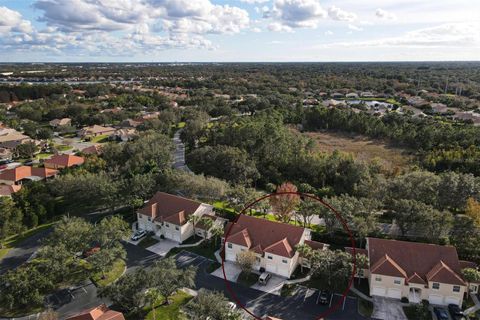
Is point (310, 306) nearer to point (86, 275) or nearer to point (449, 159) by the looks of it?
point (86, 275)

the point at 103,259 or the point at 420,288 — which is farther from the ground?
the point at 103,259

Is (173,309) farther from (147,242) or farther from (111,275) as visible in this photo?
(147,242)

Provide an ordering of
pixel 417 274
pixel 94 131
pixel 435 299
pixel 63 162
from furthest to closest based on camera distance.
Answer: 1. pixel 94 131
2. pixel 63 162
3. pixel 417 274
4. pixel 435 299

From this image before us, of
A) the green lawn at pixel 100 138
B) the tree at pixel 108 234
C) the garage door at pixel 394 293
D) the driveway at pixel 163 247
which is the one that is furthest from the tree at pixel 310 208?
the green lawn at pixel 100 138

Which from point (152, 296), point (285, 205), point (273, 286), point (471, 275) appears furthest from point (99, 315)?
point (471, 275)

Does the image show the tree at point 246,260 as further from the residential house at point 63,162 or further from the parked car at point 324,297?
the residential house at point 63,162

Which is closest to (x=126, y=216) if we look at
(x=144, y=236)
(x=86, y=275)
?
(x=144, y=236)

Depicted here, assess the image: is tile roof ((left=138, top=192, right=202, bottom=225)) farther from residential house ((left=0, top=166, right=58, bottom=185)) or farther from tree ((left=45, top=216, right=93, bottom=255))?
residential house ((left=0, top=166, right=58, bottom=185))
